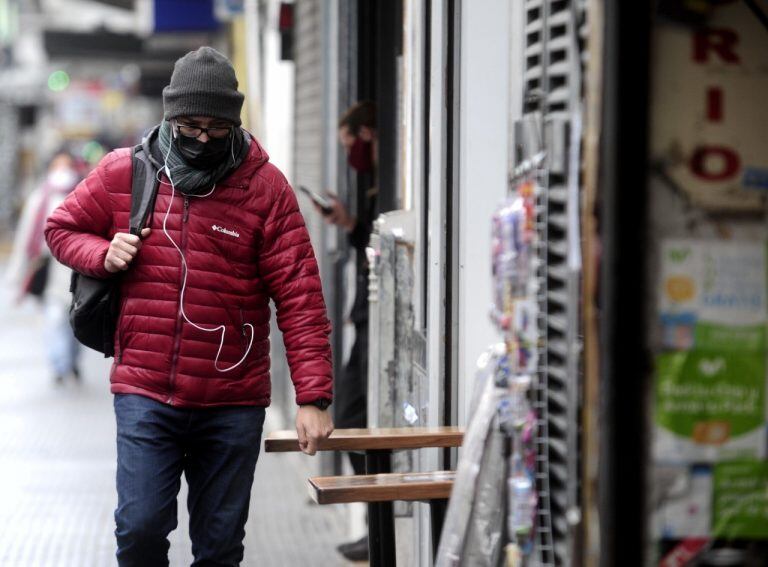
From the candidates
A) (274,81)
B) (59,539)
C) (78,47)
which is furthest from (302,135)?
(78,47)

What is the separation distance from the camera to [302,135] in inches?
380

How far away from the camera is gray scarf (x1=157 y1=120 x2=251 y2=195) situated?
4293mm

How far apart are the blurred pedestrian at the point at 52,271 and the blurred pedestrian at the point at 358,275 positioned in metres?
5.59

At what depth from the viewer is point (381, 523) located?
15.1 feet

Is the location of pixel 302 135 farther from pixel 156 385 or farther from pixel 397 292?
pixel 156 385

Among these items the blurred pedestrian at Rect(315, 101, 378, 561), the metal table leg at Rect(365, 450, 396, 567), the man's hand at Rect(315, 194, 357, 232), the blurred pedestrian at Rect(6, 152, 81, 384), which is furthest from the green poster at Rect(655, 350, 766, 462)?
the blurred pedestrian at Rect(6, 152, 81, 384)

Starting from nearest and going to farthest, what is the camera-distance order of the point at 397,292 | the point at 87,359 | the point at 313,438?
the point at 313,438 < the point at 397,292 < the point at 87,359

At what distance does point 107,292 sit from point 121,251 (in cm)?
18

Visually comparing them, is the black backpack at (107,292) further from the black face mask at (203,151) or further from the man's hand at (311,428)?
the man's hand at (311,428)

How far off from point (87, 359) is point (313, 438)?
10835mm

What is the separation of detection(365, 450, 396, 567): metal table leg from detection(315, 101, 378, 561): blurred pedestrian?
175 cm

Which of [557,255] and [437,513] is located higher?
[557,255]

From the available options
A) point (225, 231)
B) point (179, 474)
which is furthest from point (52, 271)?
point (225, 231)

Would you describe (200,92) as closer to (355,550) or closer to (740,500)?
(740,500)
